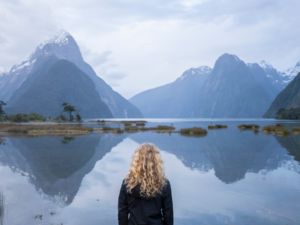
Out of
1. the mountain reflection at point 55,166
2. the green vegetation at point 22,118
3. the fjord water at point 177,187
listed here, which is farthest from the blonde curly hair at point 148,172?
the green vegetation at point 22,118

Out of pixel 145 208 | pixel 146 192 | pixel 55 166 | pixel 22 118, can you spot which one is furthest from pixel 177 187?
pixel 22 118

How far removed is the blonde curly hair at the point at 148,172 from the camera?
7.23m

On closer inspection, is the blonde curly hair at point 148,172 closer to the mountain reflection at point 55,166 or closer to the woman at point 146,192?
the woman at point 146,192

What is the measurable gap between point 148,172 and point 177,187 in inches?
810

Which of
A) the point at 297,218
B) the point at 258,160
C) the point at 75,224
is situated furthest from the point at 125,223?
the point at 258,160

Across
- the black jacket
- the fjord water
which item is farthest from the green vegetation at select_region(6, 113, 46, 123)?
the black jacket

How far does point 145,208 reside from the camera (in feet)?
24.6

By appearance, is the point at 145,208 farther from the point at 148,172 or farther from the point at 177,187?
the point at 177,187

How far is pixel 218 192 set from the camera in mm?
25641

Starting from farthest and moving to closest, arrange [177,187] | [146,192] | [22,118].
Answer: [22,118]
[177,187]
[146,192]

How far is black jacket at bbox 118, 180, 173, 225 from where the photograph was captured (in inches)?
293

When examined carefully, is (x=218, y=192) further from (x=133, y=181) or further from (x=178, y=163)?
(x=133, y=181)

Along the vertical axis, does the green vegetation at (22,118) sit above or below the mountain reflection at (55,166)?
above

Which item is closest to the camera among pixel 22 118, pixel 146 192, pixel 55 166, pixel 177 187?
pixel 146 192
